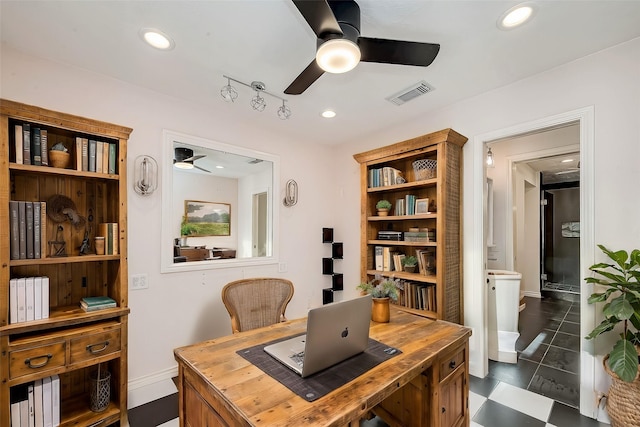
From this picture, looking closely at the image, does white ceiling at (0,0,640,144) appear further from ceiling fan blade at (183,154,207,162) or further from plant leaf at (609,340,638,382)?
plant leaf at (609,340,638,382)

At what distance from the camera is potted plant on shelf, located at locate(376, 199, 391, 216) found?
327cm

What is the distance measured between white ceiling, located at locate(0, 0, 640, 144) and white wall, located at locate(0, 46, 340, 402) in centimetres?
14

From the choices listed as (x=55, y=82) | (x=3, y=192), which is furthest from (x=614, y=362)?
(x=55, y=82)

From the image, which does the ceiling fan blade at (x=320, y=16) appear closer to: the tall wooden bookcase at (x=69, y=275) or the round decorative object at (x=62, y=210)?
the tall wooden bookcase at (x=69, y=275)

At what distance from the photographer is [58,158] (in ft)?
6.30

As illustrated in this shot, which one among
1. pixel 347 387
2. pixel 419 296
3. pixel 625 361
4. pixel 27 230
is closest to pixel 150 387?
pixel 27 230

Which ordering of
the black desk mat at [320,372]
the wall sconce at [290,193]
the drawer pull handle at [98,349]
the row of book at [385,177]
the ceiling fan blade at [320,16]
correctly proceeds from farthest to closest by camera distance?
the wall sconce at [290,193] → the row of book at [385,177] → the drawer pull handle at [98,349] → the ceiling fan blade at [320,16] → the black desk mat at [320,372]

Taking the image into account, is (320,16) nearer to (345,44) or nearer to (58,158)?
(345,44)

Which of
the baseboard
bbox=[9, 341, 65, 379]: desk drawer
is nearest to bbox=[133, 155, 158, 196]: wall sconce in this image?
bbox=[9, 341, 65, 379]: desk drawer

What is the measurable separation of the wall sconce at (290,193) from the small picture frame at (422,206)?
1490 millimetres

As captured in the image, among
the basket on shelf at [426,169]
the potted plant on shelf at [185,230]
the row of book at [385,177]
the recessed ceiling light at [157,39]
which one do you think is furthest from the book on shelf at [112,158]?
the basket on shelf at [426,169]

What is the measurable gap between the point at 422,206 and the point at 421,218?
13 cm

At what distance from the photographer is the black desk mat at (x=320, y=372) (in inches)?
45.0

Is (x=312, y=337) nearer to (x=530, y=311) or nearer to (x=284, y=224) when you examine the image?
(x=284, y=224)
